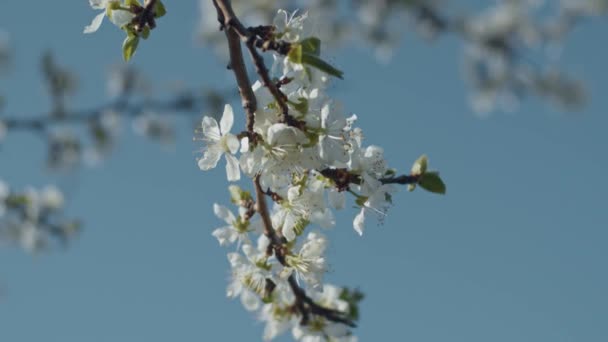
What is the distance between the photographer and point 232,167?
4.28 ft

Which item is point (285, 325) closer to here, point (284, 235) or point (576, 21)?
point (284, 235)

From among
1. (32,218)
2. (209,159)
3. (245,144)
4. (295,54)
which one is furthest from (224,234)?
(32,218)

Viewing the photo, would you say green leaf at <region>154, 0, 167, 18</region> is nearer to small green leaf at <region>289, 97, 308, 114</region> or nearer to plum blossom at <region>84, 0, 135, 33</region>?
plum blossom at <region>84, 0, 135, 33</region>

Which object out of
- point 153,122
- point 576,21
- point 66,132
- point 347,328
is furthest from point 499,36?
point 347,328

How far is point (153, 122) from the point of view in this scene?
740 centimetres

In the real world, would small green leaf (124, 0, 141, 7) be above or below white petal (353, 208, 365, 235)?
above

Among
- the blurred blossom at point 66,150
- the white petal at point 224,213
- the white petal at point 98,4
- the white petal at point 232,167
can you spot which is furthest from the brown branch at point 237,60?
the blurred blossom at point 66,150

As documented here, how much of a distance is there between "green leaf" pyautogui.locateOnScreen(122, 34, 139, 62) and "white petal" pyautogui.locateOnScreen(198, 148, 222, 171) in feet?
0.69

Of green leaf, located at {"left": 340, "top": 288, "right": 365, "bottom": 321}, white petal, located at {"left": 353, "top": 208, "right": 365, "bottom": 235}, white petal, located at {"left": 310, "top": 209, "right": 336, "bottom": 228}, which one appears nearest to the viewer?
white petal, located at {"left": 353, "top": 208, "right": 365, "bottom": 235}

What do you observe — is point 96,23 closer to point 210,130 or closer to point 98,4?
point 98,4

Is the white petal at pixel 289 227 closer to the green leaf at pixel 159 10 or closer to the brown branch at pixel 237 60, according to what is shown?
the brown branch at pixel 237 60

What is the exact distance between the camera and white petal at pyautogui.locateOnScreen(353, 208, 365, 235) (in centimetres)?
144

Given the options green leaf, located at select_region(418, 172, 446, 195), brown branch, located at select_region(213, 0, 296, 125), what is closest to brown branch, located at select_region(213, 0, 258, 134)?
brown branch, located at select_region(213, 0, 296, 125)

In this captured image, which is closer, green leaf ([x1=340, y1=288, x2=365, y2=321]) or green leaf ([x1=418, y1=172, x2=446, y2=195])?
green leaf ([x1=418, y1=172, x2=446, y2=195])
